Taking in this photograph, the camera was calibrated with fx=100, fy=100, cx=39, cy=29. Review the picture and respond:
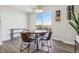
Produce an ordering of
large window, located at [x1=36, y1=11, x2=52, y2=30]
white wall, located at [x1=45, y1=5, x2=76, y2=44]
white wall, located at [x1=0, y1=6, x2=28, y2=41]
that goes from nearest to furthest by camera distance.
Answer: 1. white wall, located at [x1=45, y1=5, x2=76, y2=44]
2. white wall, located at [x1=0, y1=6, x2=28, y2=41]
3. large window, located at [x1=36, y1=11, x2=52, y2=30]

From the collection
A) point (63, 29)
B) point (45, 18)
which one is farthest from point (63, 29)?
point (45, 18)

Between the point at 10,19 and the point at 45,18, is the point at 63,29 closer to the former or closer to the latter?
the point at 45,18

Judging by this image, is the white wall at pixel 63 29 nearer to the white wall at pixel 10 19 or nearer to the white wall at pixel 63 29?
the white wall at pixel 63 29

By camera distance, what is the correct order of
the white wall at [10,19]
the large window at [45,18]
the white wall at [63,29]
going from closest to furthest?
the white wall at [63,29], the white wall at [10,19], the large window at [45,18]

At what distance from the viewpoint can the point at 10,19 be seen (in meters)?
6.06

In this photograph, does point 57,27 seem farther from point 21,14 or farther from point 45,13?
point 21,14

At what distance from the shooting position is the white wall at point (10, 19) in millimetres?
5566

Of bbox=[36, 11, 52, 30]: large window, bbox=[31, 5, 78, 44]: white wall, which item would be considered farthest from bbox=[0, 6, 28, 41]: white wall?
bbox=[31, 5, 78, 44]: white wall

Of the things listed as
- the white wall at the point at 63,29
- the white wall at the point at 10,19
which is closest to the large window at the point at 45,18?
the white wall at the point at 63,29

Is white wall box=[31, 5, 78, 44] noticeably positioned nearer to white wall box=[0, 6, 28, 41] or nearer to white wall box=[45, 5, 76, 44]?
white wall box=[45, 5, 76, 44]

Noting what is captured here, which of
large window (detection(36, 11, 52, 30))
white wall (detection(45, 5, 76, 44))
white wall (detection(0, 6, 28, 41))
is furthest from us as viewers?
large window (detection(36, 11, 52, 30))

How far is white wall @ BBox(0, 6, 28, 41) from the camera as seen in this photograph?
557 centimetres

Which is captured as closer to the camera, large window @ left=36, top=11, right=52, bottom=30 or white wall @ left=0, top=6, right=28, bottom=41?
white wall @ left=0, top=6, right=28, bottom=41

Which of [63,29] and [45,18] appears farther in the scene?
[45,18]
